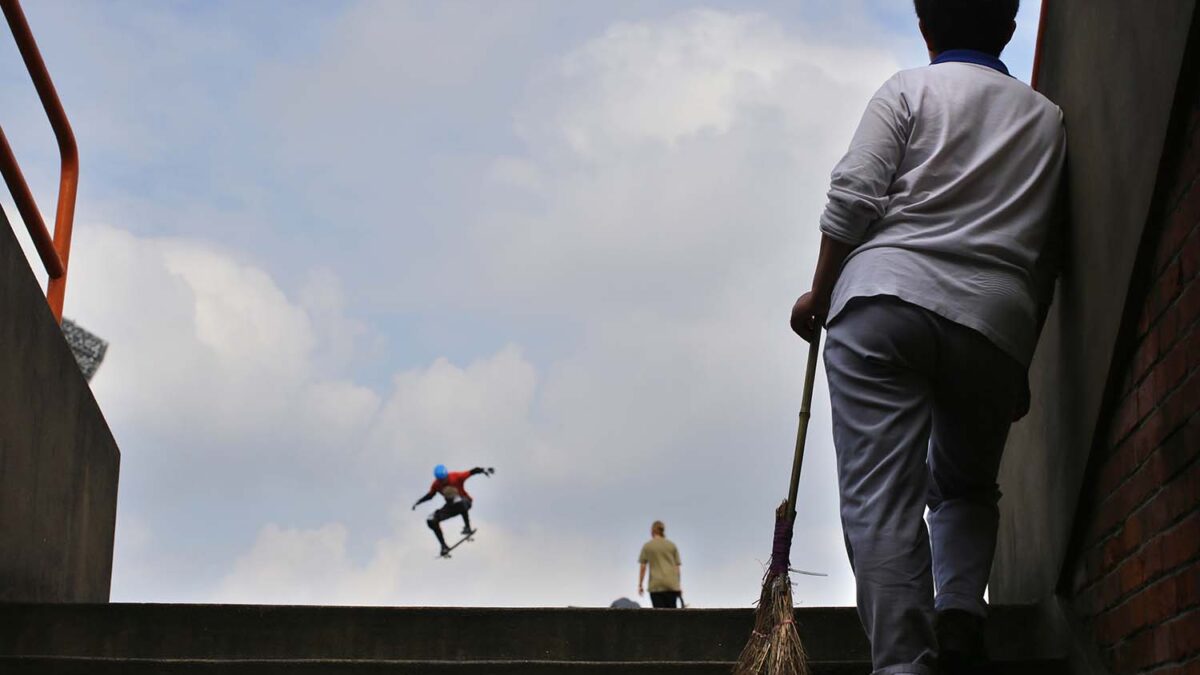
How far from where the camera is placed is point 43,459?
4.57 metres

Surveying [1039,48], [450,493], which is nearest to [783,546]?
[1039,48]

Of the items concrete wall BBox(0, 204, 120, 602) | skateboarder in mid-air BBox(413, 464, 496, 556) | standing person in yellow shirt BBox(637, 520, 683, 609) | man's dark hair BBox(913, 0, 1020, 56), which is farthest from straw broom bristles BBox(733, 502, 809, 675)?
skateboarder in mid-air BBox(413, 464, 496, 556)

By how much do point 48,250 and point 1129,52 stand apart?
3.56m

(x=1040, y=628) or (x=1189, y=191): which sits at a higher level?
(x=1189, y=191)

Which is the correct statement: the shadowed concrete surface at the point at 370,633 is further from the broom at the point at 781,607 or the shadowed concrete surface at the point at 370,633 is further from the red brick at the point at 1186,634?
the red brick at the point at 1186,634

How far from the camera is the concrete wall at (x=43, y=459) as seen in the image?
4.29 meters

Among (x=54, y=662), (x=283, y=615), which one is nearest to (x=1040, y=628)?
(x=283, y=615)

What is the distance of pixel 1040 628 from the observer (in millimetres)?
3598

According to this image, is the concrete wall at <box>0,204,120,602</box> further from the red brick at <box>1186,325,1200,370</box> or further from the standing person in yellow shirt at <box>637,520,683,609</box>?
the standing person in yellow shirt at <box>637,520,683,609</box>

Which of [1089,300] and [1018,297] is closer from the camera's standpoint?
[1018,297]

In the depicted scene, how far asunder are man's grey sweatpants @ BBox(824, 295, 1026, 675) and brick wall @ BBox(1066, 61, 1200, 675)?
9.6 inches

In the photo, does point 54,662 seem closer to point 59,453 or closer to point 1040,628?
point 59,453

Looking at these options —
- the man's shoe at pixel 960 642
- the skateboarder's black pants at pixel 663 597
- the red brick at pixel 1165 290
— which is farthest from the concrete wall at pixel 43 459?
the skateboarder's black pants at pixel 663 597

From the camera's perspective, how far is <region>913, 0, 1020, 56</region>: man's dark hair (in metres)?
3.30
